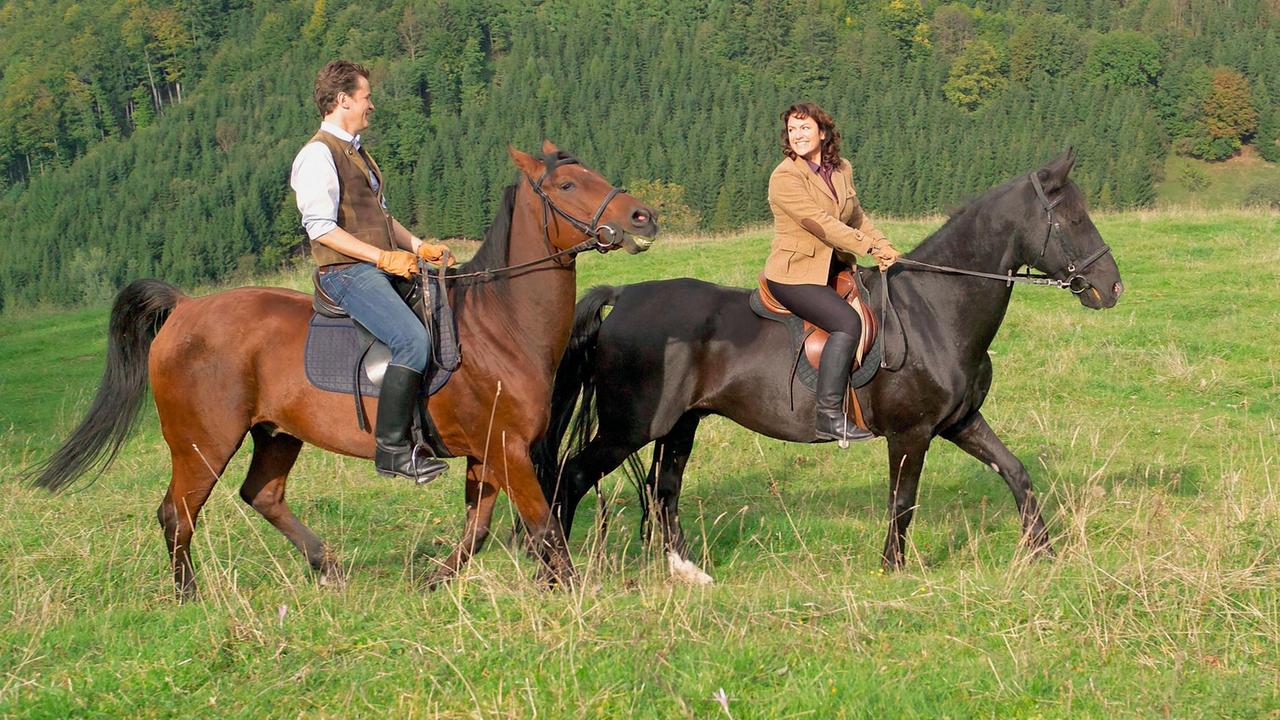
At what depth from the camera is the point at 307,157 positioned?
6387 millimetres

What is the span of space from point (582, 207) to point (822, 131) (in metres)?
2.25

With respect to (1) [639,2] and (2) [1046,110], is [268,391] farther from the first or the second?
(1) [639,2]

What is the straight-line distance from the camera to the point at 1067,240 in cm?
753

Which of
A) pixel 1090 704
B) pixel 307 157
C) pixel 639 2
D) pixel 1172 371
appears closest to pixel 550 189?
pixel 307 157

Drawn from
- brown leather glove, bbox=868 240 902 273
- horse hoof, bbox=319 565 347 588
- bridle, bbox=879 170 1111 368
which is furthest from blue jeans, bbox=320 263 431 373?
bridle, bbox=879 170 1111 368

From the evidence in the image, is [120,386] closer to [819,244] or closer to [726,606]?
[726,606]

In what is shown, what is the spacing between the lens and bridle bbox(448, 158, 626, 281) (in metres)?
6.08

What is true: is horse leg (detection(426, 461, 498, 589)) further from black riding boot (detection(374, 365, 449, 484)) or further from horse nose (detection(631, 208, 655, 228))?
horse nose (detection(631, 208, 655, 228))

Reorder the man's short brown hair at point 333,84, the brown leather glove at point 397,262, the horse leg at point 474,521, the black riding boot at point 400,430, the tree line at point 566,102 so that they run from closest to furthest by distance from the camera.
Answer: the brown leather glove at point 397,262
the black riding boot at point 400,430
the man's short brown hair at point 333,84
the horse leg at point 474,521
the tree line at point 566,102

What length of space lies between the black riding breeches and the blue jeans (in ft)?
8.62

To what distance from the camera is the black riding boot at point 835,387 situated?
24.5ft

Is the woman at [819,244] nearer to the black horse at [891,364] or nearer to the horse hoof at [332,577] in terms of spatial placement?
the black horse at [891,364]

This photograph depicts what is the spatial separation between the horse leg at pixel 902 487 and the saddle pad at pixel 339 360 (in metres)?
3.15

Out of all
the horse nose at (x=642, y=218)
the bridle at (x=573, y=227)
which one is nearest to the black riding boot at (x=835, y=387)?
the bridle at (x=573, y=227)
